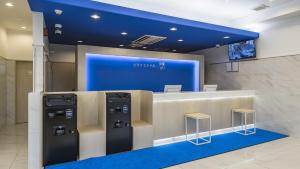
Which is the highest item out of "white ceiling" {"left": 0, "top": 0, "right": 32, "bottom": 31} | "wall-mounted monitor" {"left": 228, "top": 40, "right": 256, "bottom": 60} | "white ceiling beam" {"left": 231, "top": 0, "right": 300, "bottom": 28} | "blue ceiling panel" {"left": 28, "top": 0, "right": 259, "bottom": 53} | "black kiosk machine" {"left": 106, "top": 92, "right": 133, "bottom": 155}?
"white ceiling" {"left": 0, "top": 0, "right": 32, "bottom": 31}

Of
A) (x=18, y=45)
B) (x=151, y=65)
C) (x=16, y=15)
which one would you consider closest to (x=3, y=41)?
(x=18, y=45)

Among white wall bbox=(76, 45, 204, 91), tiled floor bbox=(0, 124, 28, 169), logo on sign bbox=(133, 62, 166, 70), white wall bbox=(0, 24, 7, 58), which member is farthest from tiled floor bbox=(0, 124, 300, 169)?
logo on sign bbox=(133, 62, 166, 70)

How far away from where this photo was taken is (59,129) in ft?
11.1

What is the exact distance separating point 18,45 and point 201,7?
636cm

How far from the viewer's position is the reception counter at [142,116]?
332 cm

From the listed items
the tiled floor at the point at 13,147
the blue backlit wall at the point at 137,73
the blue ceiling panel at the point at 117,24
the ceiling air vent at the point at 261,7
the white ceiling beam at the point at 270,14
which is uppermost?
the ceiling air vent at the point at 261,7

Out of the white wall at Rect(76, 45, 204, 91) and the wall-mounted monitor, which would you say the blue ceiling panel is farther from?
the white wall at Rect(76, 45, 204, 91)

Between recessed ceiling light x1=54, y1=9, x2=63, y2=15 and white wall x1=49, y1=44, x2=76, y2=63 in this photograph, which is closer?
recessed ceiling light x1=54, y1=9, x2=63, y2=15

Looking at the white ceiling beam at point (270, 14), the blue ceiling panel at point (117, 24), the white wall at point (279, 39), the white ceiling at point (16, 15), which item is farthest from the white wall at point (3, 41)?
the white wall at point (279, 39)

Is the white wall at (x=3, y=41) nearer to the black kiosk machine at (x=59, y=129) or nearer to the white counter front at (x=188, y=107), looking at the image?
the black kiosk machine at (x=59, y=129)

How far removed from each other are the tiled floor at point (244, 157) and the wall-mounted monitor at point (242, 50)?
2.73m

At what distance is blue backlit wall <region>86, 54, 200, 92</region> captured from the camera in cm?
631

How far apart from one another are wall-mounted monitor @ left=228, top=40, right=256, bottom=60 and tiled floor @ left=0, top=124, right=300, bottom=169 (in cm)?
273

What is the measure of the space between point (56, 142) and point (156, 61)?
15.4ft
